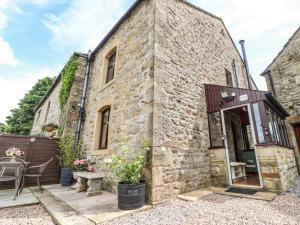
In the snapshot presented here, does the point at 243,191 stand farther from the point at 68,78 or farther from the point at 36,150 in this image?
the point at 68,78

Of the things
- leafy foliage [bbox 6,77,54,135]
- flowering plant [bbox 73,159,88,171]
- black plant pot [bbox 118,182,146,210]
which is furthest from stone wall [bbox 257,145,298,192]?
leafy foliage [bbox 6,77,54,135]

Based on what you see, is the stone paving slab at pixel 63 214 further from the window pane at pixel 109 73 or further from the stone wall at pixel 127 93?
the window pane at pixel 109 73

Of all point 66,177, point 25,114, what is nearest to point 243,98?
point 66,177

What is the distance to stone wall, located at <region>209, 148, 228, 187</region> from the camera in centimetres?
495

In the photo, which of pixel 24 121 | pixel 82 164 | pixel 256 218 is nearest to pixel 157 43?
pixel 256 218

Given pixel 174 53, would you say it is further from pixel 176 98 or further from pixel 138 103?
pixel 138 103

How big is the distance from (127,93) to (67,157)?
355 centimetres

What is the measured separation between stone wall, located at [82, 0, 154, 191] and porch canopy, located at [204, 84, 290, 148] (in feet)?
8.56

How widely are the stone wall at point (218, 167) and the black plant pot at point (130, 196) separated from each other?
9.27 feet

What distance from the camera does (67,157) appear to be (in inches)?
249

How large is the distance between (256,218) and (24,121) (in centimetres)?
2309

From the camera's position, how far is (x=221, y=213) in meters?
2.91

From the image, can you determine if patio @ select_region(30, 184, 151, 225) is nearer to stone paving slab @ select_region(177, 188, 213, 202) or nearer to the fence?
stone paving slab @ select_region(177, 188, 213, 202)

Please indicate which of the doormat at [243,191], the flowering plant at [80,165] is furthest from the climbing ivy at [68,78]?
the doormat at [243,191]
